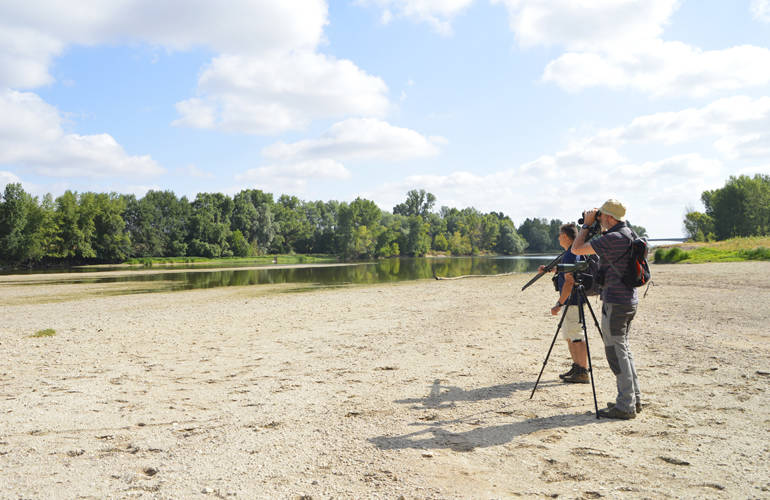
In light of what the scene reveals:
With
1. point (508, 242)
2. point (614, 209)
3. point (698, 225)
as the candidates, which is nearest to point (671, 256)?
point (614, 209)

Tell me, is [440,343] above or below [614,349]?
below

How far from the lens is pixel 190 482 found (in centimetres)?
386

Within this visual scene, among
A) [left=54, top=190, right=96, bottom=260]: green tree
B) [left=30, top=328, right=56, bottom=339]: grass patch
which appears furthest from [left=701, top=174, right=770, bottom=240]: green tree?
[left=54, top=190, right=96, bottom=260]: green tree

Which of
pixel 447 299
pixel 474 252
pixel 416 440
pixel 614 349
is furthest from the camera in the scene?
pixel 474 252

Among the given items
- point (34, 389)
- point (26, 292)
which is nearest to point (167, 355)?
point (34, 389)

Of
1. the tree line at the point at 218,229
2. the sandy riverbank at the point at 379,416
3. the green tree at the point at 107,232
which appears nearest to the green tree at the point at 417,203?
the tree line at the point at 218,229

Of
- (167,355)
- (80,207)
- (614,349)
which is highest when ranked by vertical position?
(80,207)

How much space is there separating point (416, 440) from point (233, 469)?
6.38 feet

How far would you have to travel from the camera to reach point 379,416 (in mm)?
5457

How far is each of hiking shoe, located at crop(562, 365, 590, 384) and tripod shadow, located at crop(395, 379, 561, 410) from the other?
0.78 feet

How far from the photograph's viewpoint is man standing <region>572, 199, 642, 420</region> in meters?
5.09

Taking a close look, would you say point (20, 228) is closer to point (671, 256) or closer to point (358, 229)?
point (358, 229)

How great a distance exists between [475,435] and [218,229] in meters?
104

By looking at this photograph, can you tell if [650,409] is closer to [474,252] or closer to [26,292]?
[26,292]
